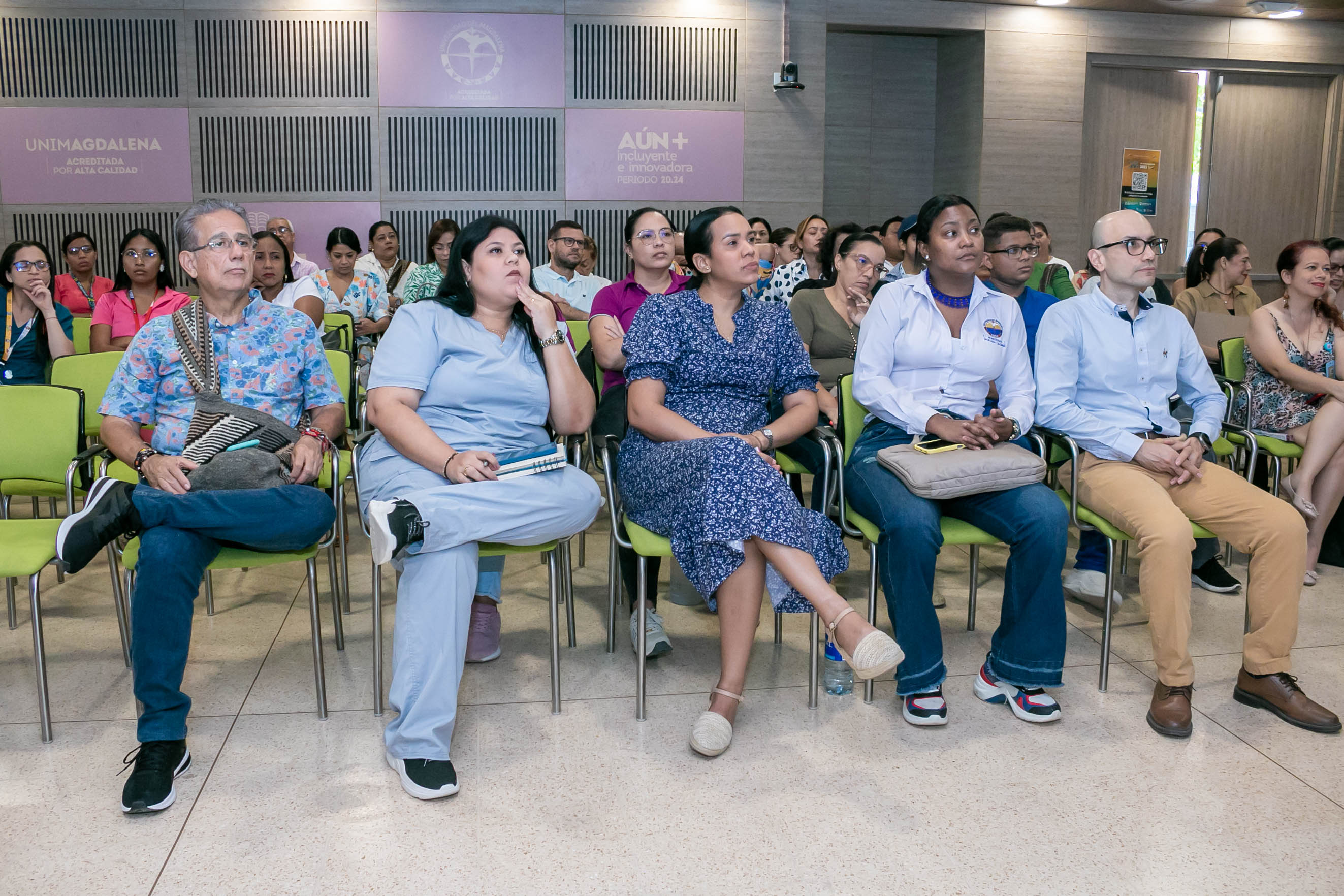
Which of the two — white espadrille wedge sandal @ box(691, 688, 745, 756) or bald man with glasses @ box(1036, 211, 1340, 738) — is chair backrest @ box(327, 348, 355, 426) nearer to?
white espadrille wedge sandal @ box(691, 688, 745, 756)

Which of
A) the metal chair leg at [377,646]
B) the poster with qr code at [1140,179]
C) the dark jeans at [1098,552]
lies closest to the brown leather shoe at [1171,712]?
the dark jeans at [1098,552]

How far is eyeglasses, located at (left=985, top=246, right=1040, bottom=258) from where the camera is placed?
12.9 ft

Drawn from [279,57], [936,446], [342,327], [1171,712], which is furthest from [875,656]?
[279,57]

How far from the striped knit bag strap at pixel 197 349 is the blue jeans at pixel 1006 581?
6.29 ft

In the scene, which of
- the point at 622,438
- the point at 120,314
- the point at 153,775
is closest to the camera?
the point at 153,775

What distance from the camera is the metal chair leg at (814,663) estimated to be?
2947mm

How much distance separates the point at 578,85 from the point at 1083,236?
470cm

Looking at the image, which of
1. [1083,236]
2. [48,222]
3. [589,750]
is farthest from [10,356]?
[1083,236]

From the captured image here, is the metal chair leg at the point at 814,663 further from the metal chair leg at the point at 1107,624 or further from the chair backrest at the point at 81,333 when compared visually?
the chair backrest at the point at 81,333

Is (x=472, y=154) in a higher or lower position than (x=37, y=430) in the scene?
higher

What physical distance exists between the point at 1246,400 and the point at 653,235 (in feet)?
8.39

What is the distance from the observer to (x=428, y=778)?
2.50 meters

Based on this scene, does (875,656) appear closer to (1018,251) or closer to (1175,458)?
(1175,458)

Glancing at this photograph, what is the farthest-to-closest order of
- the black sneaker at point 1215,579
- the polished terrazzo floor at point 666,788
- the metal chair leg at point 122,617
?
1. the black sneaker at point 1215,579
2. the metal chair leg at point 122,617
3. the polished terrazzo floor at point 666,788
